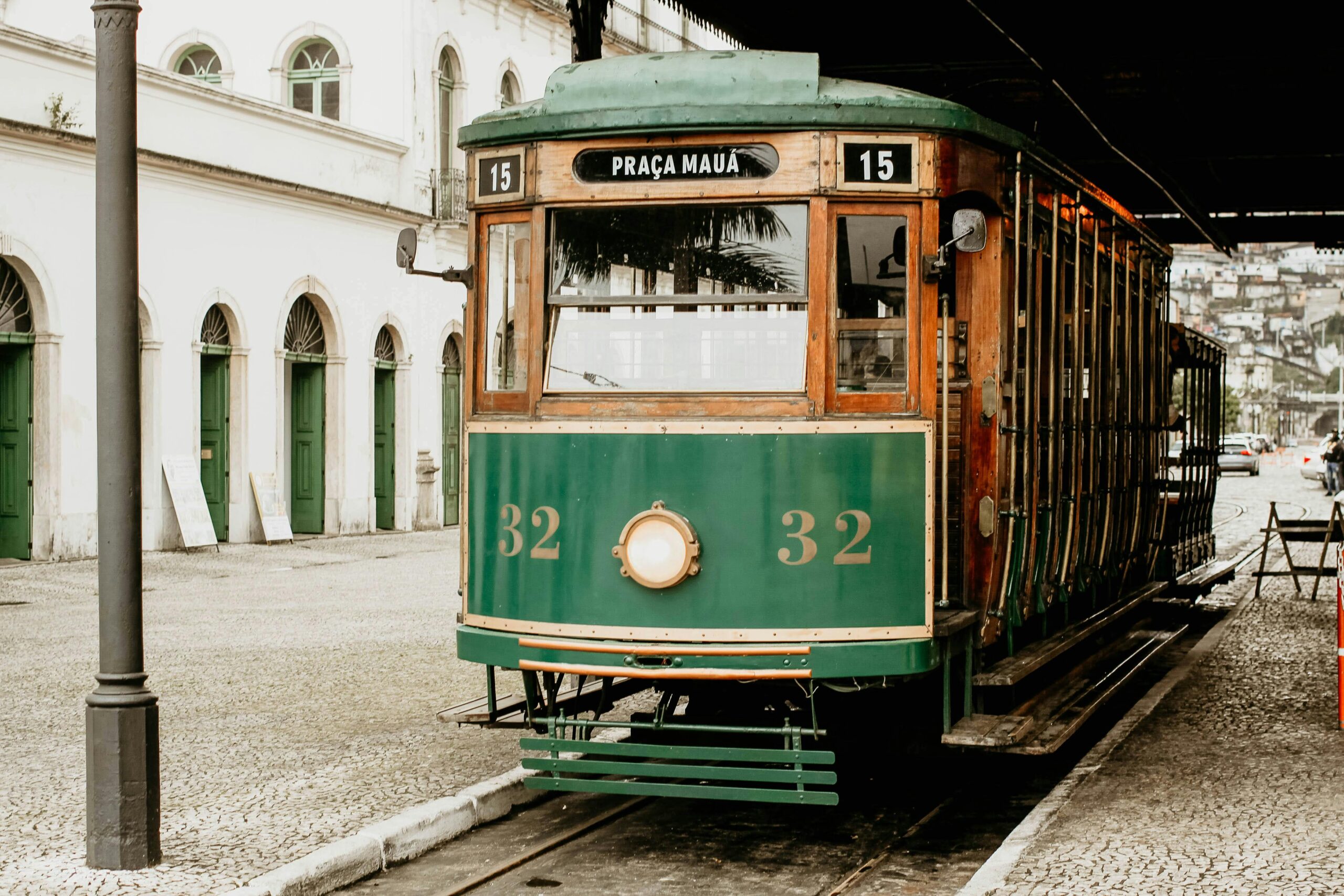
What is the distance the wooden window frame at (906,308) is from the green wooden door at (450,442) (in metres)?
20.4

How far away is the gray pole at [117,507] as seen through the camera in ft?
20.8

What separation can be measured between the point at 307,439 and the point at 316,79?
5780 millimetres

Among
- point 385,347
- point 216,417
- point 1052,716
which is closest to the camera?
point 1052,716

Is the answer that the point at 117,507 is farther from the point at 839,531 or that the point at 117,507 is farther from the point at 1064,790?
the point at 1064,790

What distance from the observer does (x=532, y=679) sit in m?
7.28

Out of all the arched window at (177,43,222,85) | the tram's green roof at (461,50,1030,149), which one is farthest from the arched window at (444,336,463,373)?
the tram's green roof at (461,50,1030,149)

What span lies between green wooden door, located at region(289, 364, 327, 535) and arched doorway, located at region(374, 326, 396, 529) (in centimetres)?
142

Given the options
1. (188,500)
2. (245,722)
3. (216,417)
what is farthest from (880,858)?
(216,417)

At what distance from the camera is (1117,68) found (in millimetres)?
15828

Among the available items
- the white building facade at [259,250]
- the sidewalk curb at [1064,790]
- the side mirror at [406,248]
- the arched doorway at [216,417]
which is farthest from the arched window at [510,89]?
the side mirror at [406,248]

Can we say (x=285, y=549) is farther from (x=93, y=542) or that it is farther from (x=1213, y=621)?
(x=1213, y=621)

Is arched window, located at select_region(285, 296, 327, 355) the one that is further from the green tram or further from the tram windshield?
the tram windshield

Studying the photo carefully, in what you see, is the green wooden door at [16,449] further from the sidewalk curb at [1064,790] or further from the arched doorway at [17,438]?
the sidewalk curb at [1064,790]

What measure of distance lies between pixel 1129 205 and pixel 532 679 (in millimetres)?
17075
